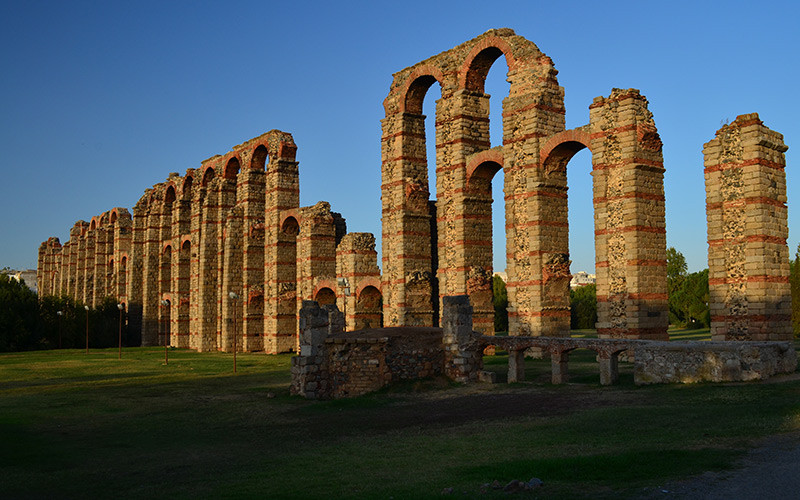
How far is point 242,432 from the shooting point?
1317 cm

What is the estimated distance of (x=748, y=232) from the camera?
20562 millimetres

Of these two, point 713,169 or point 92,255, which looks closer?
point 713,169

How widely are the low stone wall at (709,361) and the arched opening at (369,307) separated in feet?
62.5

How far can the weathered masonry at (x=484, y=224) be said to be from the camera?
2094 centimetres

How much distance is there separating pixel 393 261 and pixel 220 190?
18393 mm

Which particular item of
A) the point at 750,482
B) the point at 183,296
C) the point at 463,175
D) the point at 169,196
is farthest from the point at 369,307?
the point at 169,196

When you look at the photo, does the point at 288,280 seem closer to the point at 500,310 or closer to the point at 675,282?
the point at 500,310

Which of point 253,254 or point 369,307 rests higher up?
point 253,254

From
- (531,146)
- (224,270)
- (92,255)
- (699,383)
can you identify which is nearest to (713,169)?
(531,146)

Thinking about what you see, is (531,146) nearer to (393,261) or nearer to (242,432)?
(393,261)

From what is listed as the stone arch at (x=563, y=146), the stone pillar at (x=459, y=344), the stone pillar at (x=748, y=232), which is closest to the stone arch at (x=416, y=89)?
the stone arch at (x=563, y=146)

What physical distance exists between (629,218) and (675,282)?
44.3 m

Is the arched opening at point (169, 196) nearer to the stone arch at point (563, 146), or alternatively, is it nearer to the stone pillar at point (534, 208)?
the stone pillar at point (534, 208)

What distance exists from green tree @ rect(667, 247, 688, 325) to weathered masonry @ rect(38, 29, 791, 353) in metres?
30.3
